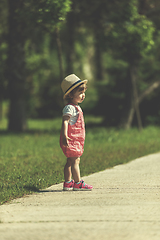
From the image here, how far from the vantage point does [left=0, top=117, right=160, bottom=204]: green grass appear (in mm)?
6711

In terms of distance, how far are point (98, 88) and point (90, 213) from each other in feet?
56.2

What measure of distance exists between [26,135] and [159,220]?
40.8 feet

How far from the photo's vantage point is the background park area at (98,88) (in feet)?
29.2

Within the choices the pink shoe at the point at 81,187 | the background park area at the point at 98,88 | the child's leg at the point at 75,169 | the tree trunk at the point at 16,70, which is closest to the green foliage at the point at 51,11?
the background park area at the point at 98,88

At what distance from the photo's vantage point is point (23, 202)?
5.47 m

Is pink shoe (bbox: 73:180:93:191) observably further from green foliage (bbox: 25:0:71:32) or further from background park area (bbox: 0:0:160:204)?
green foliage (bbox: 25:0:71:32)

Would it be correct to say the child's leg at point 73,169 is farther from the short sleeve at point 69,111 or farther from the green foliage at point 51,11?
the green foliage at point 51,11

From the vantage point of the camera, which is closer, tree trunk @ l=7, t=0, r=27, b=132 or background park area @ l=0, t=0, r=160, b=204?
background park area @ l=0, t=0, r=160, b=204

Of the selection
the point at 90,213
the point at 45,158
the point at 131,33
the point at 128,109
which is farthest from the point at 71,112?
the point at 128,109

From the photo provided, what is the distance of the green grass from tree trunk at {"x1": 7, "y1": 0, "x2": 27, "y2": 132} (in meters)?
2.82

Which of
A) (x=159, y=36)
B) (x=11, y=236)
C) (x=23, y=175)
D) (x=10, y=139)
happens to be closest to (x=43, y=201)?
(x=11, y=236)

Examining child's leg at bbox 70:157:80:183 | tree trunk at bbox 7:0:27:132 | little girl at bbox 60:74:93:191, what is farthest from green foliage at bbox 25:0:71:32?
child's leg at bbox 70:157:80:183

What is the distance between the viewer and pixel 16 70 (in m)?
17.9

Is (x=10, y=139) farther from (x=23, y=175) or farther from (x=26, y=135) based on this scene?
(x=23, y=175)
